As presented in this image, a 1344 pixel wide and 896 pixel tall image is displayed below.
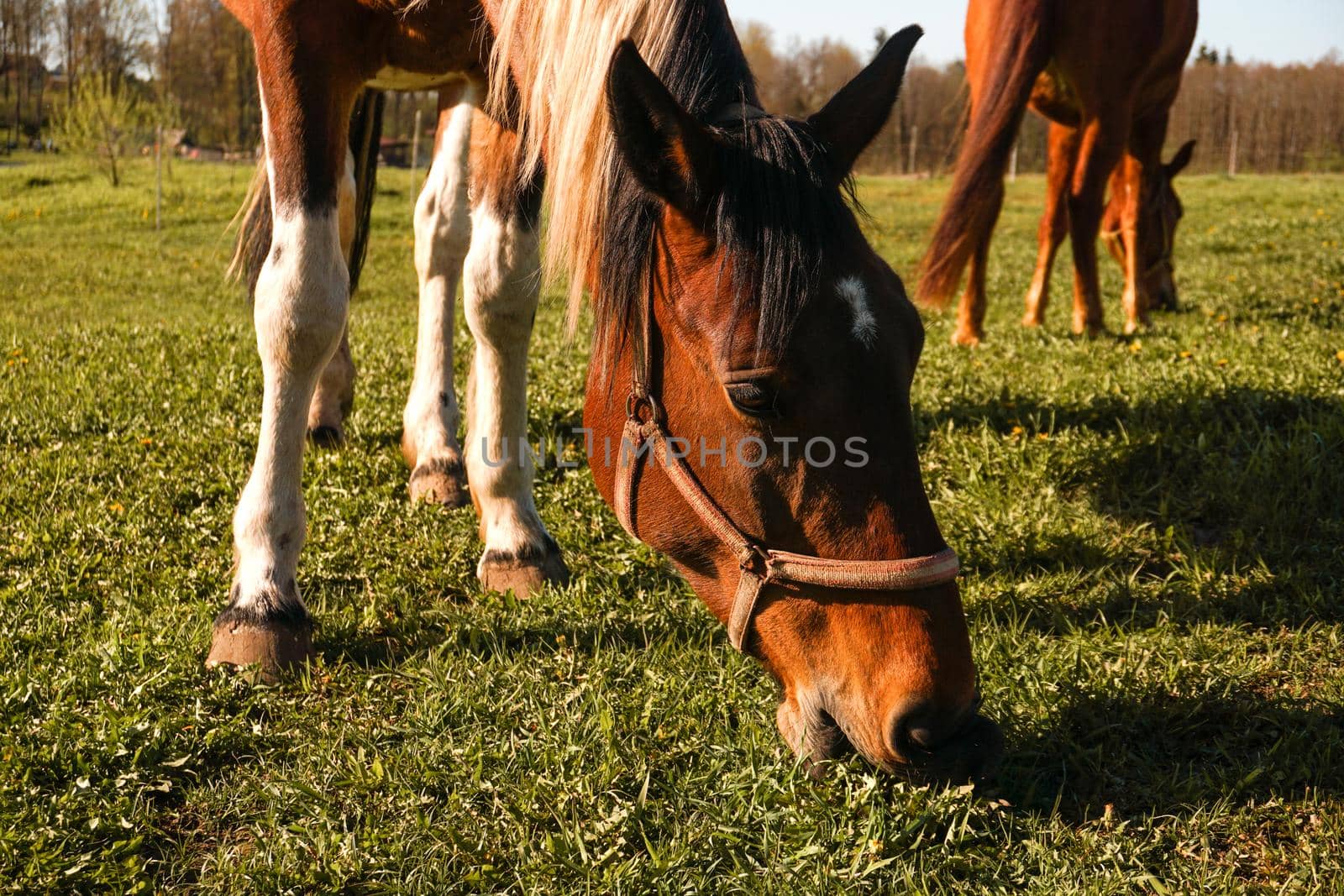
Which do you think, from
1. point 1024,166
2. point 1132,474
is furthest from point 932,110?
point 1132,474

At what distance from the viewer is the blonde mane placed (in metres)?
2.05

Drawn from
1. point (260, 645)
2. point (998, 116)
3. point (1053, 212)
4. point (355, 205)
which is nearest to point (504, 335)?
point (260, 645)

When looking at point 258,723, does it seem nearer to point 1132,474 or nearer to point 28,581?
point 28,581

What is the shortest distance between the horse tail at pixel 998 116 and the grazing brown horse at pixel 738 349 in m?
3.09

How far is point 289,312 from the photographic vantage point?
8.92 ft

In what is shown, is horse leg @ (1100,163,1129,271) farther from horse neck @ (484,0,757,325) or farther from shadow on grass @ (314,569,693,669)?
horse neck @ (484,0,757,325)

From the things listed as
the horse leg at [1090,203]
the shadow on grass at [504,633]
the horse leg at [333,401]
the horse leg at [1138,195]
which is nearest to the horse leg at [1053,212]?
the horse leg at [1090,203]

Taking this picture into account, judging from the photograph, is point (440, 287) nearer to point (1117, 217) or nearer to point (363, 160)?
point (363, 160)

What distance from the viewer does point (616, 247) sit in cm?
201

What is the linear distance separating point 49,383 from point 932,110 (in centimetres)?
3120

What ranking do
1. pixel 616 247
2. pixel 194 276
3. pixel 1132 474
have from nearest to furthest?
1. pixel 616 247
2. pixel 1132 474
3. pixel 194 276

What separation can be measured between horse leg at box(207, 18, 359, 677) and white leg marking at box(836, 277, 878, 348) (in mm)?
1539

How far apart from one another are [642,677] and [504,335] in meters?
1.26

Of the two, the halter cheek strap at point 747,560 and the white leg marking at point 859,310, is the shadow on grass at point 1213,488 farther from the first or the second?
the white leg marking at point 859,310
